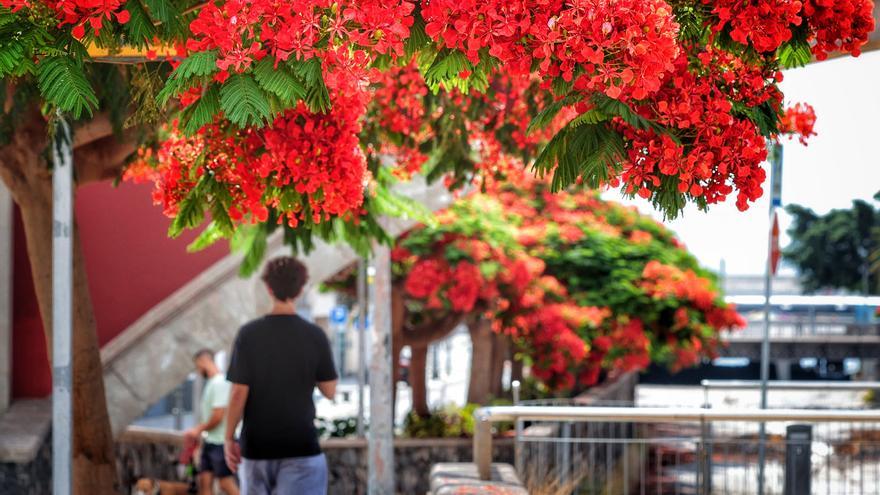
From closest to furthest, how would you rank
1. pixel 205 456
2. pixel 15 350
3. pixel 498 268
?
pixel 205 456 → pixel 15 350 → pixel 498 268

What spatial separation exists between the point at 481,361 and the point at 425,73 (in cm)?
1551

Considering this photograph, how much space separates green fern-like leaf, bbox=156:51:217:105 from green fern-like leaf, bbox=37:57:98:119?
0.92 feet

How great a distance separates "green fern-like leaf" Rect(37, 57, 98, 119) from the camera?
4562 millimetres

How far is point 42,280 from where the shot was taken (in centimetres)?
864

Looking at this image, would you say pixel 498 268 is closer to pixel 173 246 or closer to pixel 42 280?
pixel 173 246

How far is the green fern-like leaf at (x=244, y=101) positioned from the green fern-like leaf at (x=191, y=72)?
104 mm

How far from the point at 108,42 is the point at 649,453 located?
14803 mm

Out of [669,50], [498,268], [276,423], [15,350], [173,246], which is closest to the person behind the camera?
[669,50]

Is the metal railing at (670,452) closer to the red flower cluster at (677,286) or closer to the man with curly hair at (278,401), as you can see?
the man with curly hair at (278,401)

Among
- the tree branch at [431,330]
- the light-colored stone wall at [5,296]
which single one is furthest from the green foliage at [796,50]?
the tree branch at [431,330]

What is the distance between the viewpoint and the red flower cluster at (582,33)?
428cm

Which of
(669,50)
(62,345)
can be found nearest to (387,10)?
(669,50)

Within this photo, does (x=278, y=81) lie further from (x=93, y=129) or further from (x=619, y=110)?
(x=93, y=129)

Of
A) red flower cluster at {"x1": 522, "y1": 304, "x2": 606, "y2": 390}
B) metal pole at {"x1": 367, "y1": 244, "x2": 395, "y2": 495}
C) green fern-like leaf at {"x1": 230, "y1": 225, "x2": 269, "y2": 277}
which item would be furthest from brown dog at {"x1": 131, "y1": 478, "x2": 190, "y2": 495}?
red flower cluster at {"x1": 522, "y1": 304, "x2": 606, "y2": 390}
